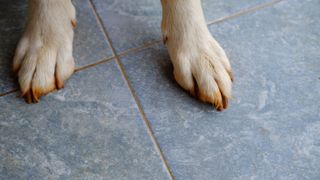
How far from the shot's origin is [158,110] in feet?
3.28

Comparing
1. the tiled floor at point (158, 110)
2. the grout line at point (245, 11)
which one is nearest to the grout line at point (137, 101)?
the tiled floor at point (158, 110)

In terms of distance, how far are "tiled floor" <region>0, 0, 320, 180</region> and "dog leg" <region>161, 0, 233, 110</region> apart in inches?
1.7

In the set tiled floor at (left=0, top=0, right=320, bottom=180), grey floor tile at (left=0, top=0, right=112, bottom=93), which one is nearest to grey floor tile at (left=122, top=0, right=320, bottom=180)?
tiled floor at (left=0, top=0, right=320, bottom=180)

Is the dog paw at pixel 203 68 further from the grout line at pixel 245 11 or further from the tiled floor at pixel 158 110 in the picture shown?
the grout line at pixel 245 11

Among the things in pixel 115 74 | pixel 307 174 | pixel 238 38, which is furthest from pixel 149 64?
pixel 307 174

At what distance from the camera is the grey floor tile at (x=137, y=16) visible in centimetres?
113

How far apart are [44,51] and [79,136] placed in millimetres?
237

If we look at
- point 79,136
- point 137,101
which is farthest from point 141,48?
point 79,136

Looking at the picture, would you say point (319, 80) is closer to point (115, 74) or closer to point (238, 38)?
point (238, 38)

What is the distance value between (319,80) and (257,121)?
0.22m

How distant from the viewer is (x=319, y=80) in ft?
3.48

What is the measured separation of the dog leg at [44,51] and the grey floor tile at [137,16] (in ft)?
0.50

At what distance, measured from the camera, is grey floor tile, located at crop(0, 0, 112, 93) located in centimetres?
106

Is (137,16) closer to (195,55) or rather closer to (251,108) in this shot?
(195,55)
